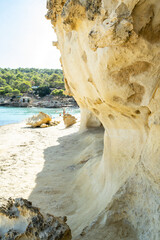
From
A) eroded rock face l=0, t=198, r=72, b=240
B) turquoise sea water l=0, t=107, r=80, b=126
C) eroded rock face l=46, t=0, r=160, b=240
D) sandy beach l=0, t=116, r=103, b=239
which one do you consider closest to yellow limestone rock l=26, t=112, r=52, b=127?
sandy beach l=0, t=116, r=103, b=239

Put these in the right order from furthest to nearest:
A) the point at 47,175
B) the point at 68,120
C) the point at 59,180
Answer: the point at 68,120, the point at 47,175, the point at 59,180

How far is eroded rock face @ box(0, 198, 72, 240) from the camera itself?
145 cm

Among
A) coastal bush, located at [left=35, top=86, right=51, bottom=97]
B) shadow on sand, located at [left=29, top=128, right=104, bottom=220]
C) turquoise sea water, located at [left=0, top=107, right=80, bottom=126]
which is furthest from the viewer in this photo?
coastal bush, located at [left=35, top=86, right=51, bottom=97]

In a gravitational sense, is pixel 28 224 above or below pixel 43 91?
above

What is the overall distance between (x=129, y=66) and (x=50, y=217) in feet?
4.94

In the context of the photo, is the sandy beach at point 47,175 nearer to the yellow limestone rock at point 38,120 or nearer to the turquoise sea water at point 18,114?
the yellow limestone rock at point 38,120

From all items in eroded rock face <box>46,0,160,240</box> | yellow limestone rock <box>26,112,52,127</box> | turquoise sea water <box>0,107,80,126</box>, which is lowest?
turquoise sea water <box>0,107,80,126</box>

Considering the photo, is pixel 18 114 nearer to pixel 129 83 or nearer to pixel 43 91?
pixel 43 91

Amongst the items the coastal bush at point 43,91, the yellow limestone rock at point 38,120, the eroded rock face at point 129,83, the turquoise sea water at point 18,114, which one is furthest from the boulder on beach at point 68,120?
the coastal bush at point 43,91

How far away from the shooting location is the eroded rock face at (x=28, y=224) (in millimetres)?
1445

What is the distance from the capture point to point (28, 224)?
61.2 inches

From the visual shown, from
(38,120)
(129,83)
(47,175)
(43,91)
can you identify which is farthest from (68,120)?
(43,91)

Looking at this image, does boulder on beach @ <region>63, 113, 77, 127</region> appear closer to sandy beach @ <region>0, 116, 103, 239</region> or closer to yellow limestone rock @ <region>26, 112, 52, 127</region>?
yellow limestone rock @ <region>26, 112, 52, 127</region>

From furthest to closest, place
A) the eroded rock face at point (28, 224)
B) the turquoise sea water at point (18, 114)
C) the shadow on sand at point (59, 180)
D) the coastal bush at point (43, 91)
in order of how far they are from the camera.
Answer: the coastal bush at point (43, 91) < the turquoise sea water at point (18, 114) < the shadow on sand at point (59, 180) < the eroded rock face at point (28, 224)
